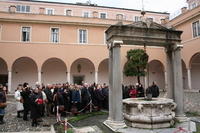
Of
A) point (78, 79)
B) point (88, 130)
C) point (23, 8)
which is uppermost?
point (23, 8)

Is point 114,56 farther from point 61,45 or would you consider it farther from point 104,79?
point 104,79

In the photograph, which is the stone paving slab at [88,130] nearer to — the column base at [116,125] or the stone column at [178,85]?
the column base at [116,125]

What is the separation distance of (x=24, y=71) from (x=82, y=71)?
7396mm

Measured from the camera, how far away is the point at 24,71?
2442 cm

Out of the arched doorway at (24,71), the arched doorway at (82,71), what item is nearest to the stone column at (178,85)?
the arched doorway at (82,71)

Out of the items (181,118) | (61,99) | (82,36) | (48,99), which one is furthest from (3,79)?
(181,118)

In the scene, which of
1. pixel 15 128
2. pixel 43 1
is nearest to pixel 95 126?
pixel 15 128

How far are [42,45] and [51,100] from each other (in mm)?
13368

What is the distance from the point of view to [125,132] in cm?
704

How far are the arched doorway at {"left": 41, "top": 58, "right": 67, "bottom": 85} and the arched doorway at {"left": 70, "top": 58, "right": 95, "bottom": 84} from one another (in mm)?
1214

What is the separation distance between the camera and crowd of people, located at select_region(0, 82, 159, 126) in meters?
9.45

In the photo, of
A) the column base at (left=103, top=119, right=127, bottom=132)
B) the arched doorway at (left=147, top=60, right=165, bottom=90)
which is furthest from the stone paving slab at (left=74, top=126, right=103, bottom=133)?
the arched doorway at (left=147, top=60, right=165, bottom=90)

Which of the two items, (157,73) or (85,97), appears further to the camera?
(157,73)

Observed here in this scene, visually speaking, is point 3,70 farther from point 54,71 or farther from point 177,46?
point 177,46
